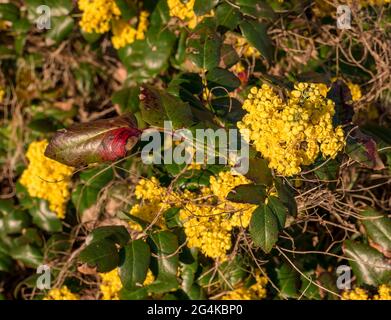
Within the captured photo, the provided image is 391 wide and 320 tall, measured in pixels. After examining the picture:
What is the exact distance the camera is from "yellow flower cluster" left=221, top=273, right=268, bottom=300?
6.14 ft

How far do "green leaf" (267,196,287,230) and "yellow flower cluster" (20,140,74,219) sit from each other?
0.85m

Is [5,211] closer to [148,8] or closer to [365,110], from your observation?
[148,8]

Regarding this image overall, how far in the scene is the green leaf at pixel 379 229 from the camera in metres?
1.77

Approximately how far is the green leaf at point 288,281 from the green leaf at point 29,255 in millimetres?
885

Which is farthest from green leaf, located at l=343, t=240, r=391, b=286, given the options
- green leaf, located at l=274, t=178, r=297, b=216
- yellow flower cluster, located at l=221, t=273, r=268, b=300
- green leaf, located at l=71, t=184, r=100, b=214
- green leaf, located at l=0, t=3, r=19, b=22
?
green leaf, located at l=0, t=3, r=19, b=22

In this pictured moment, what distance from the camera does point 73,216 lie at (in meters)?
2.27

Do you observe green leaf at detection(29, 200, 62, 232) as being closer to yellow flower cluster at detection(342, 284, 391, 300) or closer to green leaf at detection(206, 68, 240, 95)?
green leaf at detection(206, 68, 240, 95)

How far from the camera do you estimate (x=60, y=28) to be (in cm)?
233

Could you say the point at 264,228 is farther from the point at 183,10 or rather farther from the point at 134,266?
the point at 183,10

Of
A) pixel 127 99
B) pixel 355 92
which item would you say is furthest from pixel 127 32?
pixel 355 92

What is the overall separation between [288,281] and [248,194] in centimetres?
51

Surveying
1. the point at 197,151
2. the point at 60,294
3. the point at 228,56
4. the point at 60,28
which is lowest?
the point at 60,294

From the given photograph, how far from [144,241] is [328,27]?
1085 mm
